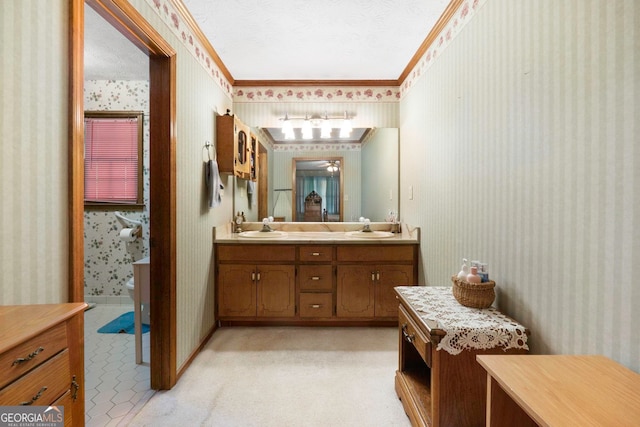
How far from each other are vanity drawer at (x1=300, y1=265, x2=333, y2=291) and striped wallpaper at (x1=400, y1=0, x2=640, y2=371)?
1145mm

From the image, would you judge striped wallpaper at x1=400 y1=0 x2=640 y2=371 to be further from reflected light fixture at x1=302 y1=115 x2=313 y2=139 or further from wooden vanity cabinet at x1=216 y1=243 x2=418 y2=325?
reflected light fixture at x1=302 y1=115 x2=313 y2=139

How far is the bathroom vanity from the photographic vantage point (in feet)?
8.81

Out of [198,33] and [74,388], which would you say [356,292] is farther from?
[198,33]

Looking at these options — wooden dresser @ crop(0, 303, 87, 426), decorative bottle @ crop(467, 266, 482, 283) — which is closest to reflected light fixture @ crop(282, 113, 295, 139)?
decorative bottle @ crop(467, 266, 482, 283)

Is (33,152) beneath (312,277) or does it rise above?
above

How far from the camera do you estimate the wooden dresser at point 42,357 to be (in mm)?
659

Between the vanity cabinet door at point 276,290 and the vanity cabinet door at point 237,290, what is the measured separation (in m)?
0.06

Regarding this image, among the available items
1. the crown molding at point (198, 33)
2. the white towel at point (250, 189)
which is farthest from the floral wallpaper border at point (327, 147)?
the crown molding at point (198, 33)

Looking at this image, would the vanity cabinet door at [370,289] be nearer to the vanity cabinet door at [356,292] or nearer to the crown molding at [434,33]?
the vanity cabinet door at [356,292]

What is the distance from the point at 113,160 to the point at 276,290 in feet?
7.64

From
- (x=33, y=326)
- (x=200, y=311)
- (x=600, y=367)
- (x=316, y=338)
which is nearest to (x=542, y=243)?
(x=600, y=367)

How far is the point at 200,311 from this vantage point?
237 centimetres

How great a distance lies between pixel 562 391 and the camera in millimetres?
741

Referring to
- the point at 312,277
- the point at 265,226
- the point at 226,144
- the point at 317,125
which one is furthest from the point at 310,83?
the point at 312,277
